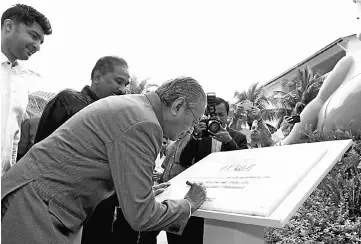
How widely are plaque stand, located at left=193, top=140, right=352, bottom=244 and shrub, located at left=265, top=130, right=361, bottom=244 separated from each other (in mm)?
1066

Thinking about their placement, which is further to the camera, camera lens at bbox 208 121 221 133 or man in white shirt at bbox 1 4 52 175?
camera lens at bbox 208 121 221 133

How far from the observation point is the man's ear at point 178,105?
1.70m

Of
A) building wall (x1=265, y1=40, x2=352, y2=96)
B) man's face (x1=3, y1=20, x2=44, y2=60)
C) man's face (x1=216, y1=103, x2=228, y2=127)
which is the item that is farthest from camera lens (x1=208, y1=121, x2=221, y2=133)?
building wall (x1=265, y1=40, x2=352, y2=96)

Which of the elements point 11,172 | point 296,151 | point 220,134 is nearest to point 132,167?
point 11,172

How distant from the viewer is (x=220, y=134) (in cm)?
280

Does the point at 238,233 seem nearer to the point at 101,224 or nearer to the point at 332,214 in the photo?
the point at 101,224

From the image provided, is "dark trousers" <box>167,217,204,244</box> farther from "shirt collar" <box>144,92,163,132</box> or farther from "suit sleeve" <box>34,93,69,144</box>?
"shirt collar" <box>144,92,163,132</box>

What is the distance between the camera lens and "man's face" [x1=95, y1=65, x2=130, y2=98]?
284 cm

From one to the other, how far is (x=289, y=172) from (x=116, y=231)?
178 centimetres

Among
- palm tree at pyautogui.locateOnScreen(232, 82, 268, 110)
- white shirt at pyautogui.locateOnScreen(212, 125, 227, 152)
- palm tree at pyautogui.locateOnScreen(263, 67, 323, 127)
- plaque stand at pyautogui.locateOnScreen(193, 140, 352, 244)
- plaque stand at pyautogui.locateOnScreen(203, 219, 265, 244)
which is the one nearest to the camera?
plaque stand at pyautogui.locateOnScreen(193, 140, 352, 244)

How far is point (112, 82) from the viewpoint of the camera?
9.33 ft

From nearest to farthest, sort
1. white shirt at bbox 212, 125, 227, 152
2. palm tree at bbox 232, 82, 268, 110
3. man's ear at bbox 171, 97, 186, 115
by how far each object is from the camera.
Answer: man's ear at bbox 171, 97, 186, 115 → white shirt at bbox 212, 125, 227, 152 → palm tree at bbox 232, 82, 268, 110

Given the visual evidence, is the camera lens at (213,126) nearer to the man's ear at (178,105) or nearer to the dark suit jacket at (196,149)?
the dark suit jacket at (196,149)

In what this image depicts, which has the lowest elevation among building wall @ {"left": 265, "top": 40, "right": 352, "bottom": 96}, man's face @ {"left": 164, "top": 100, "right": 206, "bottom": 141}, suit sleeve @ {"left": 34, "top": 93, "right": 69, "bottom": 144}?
building wall @ {"left": 265, "top": 40, "right": 352, "bottom": 96}
